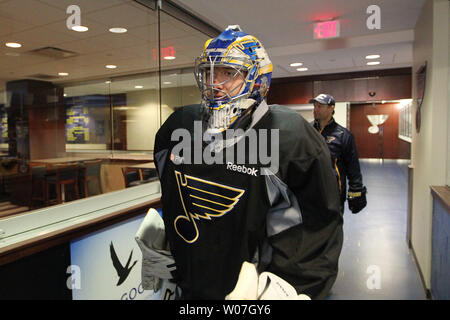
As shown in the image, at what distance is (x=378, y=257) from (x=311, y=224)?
3273mm

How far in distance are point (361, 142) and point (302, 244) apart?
531 inches

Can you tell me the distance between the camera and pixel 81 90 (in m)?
7.36

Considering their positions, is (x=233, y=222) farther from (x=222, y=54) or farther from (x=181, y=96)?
(x=181, y=96)

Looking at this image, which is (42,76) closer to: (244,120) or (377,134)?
(244,120)

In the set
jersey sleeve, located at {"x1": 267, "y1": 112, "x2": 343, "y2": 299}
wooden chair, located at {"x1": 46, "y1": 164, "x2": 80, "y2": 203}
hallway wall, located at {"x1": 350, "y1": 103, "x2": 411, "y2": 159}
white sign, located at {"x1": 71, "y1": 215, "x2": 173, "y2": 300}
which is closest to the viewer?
jersey sleeve, located at {"x1": 267, "y1": 112, "x2": 343, "y2": 299}

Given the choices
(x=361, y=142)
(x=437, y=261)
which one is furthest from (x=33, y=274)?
(x=361, y=142)

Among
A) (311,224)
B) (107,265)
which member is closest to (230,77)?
(311,224)

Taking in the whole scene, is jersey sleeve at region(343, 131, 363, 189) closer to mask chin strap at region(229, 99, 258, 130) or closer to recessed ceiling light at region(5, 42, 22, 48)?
mask chin strap at region(229, 99, 258, 130)

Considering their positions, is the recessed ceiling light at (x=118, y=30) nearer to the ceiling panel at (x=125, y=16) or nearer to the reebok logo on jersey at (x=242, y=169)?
the ceiling panel at (x=125, y=16)

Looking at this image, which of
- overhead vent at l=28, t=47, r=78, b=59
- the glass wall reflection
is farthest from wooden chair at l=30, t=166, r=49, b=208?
overhead vent at l=28, t=47, r=78, b=59

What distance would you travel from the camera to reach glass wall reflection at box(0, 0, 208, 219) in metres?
3.60

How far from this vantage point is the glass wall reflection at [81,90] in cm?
360

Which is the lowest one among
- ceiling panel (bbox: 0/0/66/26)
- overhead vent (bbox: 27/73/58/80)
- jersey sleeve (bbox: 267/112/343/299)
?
jersey sleeve (bbox: 267/112/343/299)

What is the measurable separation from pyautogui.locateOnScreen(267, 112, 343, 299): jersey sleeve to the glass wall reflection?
191 cm
